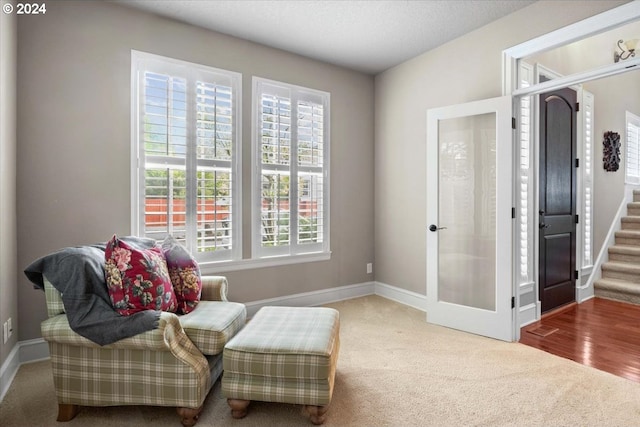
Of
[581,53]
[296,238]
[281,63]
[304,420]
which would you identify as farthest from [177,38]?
[581,53]

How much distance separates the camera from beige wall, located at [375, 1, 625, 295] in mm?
2885

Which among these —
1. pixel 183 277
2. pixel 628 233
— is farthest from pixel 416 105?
pixel 628 233

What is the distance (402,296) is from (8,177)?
11.9 feet

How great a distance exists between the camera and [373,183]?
433 centimetres

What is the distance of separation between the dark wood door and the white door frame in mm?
793

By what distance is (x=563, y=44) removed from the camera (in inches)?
104

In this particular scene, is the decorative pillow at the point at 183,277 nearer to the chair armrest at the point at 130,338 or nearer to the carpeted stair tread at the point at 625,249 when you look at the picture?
the chair armrest at the point at 130,338

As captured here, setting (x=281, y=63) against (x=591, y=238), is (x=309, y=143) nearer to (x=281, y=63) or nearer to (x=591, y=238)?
(x=281, y=63)

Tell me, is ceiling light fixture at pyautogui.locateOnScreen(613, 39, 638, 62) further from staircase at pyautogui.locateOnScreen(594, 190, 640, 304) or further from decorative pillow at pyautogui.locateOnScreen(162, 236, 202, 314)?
decorative pillow at pyautogui.locateOnScreen(162, 236, 202, 314)

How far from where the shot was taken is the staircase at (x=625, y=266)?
13.0 feet

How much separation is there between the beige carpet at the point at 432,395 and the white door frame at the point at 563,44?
0.60 meters

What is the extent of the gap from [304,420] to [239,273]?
68.5 inches

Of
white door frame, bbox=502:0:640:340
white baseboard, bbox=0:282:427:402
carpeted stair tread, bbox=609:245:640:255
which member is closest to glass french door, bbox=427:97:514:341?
white door frame, bbox=502:0:640:340

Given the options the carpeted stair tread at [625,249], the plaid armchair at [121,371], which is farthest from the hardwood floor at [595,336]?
the plaid armchair at [121,371]
